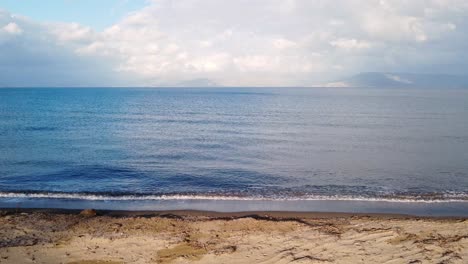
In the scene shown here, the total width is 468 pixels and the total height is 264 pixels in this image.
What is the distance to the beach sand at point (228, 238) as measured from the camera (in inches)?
443

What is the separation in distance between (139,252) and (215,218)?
4466 mm

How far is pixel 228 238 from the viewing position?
12.8m

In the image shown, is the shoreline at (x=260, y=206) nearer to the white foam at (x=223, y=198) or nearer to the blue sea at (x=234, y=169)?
the blue sea at (x=234, y=169)

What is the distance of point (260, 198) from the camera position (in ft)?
61.6

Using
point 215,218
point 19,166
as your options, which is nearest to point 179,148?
point 19,166

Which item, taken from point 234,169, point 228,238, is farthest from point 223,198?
point 228,238

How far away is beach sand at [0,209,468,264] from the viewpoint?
11250mm

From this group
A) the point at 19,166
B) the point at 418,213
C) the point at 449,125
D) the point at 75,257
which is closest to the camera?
the point at 75,257

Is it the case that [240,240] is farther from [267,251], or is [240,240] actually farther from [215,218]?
[215,218]

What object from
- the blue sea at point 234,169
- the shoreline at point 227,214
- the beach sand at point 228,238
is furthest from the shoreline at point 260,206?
the beach sand at point 228,238

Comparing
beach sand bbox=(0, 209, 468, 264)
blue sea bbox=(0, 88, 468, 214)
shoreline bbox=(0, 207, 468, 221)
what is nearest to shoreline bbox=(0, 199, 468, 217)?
blue sea bbox=(0, 88, 468, 214)

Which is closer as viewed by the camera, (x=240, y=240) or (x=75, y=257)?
(x=75, y=257)

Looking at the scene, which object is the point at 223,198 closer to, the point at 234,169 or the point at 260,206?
the point at 260,206

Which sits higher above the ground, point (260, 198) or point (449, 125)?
point (449, 125)
